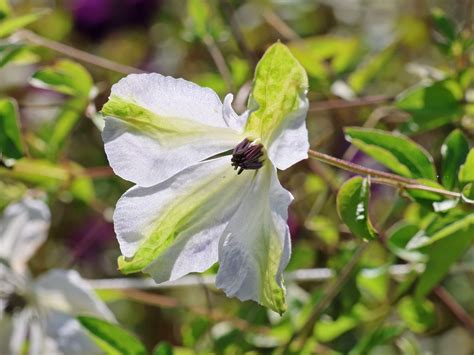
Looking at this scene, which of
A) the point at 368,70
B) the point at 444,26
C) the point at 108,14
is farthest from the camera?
the point at 108,14

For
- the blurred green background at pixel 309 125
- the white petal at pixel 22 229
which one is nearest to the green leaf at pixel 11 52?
the blurred green background at pixel 309 125

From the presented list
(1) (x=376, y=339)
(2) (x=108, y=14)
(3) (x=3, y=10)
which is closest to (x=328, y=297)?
(1) (x=376, y=339)

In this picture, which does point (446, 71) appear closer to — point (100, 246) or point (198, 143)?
point (198, 143)

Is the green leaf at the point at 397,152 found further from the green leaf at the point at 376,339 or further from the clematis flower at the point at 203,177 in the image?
the green leaf at the point at 376,339

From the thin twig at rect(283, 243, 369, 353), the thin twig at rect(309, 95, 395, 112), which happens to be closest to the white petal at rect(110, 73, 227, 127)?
the thin twig at rect(283, 243, 369, 353)

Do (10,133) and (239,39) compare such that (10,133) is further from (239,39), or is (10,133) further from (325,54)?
(325,54)

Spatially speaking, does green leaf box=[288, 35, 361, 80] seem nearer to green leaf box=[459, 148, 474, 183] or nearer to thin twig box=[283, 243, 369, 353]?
thin twig box=[283, 243, 369, 353]
